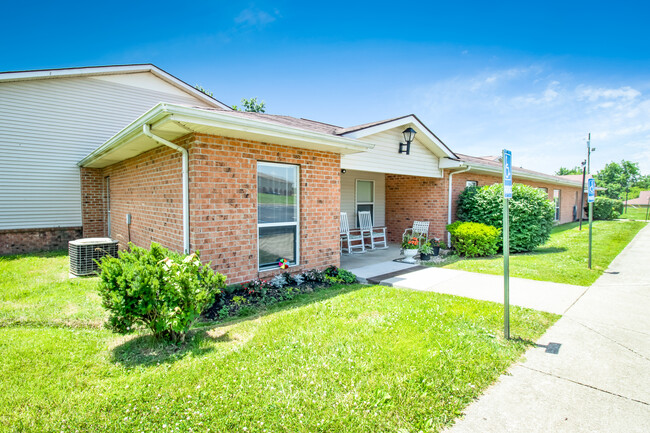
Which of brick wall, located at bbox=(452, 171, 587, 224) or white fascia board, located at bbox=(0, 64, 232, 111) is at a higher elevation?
white fascia board, located at bbox=(0, 64, 232, 111)

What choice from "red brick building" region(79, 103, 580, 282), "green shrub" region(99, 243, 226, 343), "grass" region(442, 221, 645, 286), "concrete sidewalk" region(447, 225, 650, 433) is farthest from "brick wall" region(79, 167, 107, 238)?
"concrete sidewalk" region(447, 225, 650, 433)

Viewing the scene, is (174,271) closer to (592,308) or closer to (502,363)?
(502,363)

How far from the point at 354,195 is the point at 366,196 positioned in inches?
25.4

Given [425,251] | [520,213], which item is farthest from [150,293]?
[520,213]

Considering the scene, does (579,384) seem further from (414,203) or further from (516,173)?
(516,173)

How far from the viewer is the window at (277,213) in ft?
18.9

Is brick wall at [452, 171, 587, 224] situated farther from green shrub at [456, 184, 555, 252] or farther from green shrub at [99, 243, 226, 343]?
green shrub at [99, 243, 226, 343]

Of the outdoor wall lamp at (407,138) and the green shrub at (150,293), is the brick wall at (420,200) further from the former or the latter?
the green shrub at (150,293)

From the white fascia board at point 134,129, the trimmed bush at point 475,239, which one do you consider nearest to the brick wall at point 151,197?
the white fascia board at point 134,129

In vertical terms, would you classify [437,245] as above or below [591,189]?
below

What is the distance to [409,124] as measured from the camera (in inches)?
348

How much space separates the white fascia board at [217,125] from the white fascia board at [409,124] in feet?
3.35

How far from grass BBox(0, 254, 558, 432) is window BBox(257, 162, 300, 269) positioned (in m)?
1.48

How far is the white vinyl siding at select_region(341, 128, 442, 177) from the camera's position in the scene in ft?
25.8
